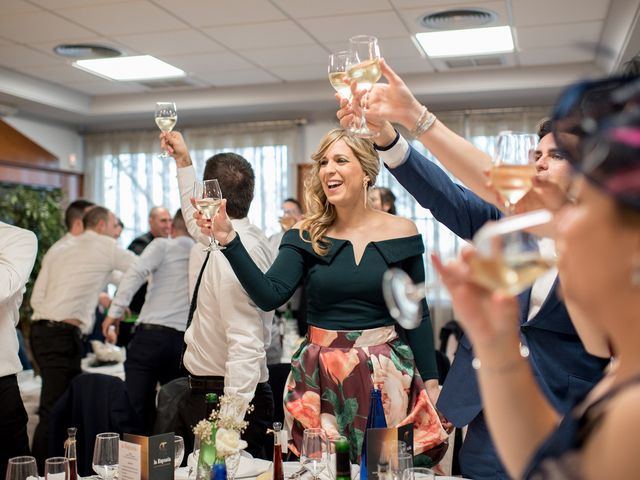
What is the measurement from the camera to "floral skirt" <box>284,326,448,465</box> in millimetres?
2420

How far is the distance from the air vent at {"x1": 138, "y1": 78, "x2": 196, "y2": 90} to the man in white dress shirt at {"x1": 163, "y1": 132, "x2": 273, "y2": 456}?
14.8 feet

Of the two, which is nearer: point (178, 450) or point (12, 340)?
point (178, 450)

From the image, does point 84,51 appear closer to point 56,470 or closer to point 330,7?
point 330,7

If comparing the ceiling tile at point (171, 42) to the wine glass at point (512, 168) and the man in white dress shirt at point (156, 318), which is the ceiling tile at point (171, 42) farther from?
the wine glass at point (512, 168)

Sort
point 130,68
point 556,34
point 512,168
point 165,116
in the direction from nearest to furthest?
point 512,168 < point 165,116 < point 556,34 < point 130,68

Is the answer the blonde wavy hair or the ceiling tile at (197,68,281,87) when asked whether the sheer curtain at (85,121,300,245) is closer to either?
the ceiling tile at (197,68,281,87)

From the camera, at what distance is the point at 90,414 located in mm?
2867

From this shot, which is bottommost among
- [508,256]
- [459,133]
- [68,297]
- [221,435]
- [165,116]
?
[221,435]

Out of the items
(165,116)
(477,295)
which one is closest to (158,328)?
(165,116)

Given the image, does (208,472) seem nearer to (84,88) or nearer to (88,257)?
(88,257)

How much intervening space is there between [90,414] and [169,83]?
5.13 meters

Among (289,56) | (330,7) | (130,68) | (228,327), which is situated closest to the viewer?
(228,327)

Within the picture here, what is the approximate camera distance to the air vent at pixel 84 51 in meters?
6.10

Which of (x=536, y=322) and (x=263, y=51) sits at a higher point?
(x=263, y=51)
